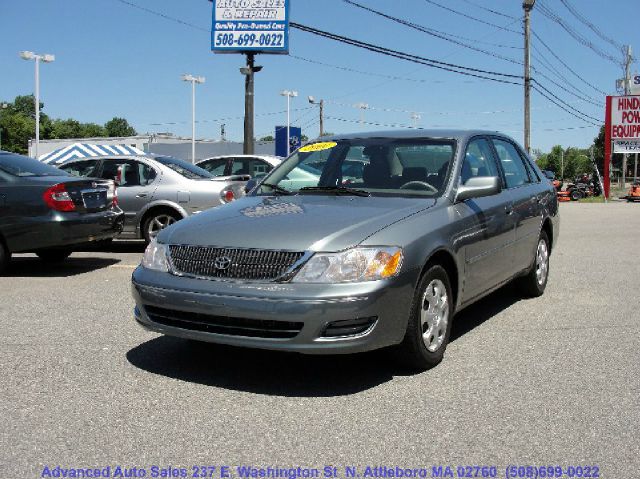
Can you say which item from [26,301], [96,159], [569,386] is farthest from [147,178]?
[569,386]

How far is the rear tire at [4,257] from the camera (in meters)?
8.32

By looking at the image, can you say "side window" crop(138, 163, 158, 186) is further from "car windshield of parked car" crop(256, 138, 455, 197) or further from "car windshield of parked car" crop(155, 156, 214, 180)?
"car windshield of parked car" crop(256, 138, 455, 197)

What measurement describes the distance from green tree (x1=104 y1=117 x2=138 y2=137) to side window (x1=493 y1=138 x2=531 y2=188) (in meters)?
153

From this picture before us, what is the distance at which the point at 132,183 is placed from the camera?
1074 cm

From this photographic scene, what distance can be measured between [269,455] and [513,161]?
432 cm

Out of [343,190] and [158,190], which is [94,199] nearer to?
[158,190]

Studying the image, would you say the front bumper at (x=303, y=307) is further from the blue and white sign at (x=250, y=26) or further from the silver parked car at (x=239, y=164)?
the blue and white sign at (x=250, y=26)

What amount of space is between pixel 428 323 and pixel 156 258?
178 centimetres

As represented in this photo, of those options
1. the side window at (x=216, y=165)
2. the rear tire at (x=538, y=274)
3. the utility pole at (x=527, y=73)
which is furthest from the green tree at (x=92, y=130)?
the rear tire at (x=538, y=274)

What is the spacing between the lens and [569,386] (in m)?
4.24

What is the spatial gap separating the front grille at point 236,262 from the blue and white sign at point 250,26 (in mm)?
22494

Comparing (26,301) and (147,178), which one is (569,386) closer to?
(26,301)

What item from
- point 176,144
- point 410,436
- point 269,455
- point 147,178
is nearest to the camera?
point 269,455

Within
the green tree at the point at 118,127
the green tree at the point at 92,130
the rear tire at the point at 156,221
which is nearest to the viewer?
the rear tire at the point at 156,221
